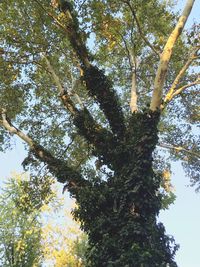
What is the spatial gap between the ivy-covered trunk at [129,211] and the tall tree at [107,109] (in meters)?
0.03

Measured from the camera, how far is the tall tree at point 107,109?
40.0 feet

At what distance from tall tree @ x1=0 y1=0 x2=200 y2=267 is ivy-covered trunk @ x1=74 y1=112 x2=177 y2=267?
32 mm

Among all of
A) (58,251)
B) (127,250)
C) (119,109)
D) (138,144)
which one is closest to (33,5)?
(119,109)

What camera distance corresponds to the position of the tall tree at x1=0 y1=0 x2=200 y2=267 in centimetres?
1220

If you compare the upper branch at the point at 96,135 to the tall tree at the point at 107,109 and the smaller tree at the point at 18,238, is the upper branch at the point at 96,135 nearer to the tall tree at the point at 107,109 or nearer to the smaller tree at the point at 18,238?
the tall tree at the point at 107,109

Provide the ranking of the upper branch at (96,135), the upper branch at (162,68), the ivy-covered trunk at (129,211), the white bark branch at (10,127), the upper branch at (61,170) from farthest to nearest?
the white bark branch at (10,127) < the upper branch at (96,135) < the upper branch at (162,68) < the upper branch at (61,170) < the ivy-covered trunk at (129,211)

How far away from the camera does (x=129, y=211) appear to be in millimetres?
12078

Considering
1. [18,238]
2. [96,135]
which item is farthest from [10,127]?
[18,238]

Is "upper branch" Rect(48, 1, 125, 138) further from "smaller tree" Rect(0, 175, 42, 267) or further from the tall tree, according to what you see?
"smaller tree" Rect(0, 175, 42, 267)

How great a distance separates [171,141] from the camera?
2325 centimetres

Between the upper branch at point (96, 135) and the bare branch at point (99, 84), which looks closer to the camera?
the upper branch at point (96, 135)

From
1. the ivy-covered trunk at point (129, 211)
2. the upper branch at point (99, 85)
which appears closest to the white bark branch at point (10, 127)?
the upper branch at point (99, 85)

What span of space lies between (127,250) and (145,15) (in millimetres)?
11501

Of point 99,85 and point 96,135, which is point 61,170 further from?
point 99,85
